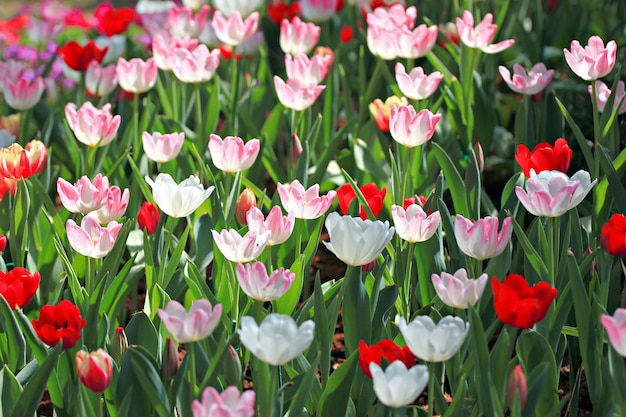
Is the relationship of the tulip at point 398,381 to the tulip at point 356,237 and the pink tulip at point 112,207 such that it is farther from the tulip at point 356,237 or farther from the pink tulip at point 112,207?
the pink tulip at point 112,207

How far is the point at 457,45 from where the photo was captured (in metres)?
3.09

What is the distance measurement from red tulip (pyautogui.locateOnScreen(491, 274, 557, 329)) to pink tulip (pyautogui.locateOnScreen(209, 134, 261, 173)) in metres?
0.70

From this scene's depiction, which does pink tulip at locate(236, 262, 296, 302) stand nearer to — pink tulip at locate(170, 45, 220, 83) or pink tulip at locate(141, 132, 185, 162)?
pink tulip at locate(141, 132, 185, 162)

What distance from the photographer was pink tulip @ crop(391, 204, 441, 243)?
163 cm

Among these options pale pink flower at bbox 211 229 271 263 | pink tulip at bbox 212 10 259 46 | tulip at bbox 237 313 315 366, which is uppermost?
tulip at bbox 237 313 315 366

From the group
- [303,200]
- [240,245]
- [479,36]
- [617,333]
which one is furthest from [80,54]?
[617,333]

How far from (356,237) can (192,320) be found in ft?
1.05

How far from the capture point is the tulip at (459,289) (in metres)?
1.42

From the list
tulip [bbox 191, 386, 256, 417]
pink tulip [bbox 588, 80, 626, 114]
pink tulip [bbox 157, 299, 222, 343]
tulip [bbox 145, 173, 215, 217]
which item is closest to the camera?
tulip [bbox 191, 386, 256, 417]

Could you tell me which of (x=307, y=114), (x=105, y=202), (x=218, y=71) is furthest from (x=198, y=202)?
(x=218, y=71)

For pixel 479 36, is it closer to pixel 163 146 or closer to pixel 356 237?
pixel 163 146

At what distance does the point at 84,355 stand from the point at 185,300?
22.3 inches

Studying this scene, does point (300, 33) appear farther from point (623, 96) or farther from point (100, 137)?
point (623, 96)

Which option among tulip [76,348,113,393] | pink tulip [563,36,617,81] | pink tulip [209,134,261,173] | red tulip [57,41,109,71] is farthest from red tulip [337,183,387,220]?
red tulip [57,41,109,71]
